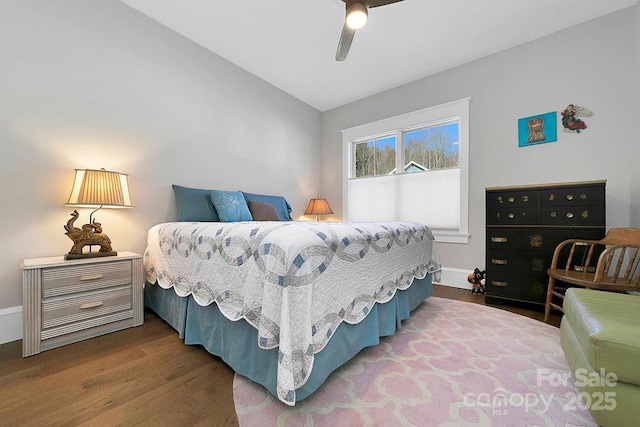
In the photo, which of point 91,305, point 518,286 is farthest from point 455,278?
point 91,305

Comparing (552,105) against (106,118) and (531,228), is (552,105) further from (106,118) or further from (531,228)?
(106,118)

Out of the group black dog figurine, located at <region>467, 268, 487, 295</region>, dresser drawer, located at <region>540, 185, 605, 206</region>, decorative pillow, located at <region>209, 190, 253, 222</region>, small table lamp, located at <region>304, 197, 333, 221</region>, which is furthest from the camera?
small table lamp, located at <region>304, 197, 333, 221</region>

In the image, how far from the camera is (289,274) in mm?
1025

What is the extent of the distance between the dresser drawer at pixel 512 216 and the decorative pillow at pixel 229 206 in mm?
2434

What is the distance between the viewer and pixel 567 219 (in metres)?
2.17

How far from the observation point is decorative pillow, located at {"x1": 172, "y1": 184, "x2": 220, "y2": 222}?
2.42 m

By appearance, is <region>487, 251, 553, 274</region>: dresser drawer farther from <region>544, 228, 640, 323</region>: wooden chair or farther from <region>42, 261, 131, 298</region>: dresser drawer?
<region>42, 261, 131, 298</region>: dresser drawer

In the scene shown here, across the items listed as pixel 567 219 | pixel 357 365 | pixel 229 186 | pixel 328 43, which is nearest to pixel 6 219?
pixel 229 186

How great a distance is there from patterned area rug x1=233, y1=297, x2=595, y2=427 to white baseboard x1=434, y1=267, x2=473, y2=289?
1181 millimetres

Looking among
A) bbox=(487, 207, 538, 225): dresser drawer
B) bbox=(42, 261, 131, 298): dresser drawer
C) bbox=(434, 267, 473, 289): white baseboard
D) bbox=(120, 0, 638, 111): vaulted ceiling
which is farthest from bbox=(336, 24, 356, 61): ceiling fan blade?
bbox=(434, 267, 473, 289): white baseboard

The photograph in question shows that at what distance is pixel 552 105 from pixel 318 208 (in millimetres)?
2889

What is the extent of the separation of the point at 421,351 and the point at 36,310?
2330 millimetres

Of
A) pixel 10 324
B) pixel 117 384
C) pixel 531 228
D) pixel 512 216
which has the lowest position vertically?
pixel 117 384

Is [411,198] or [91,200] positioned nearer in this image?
[91,200]
